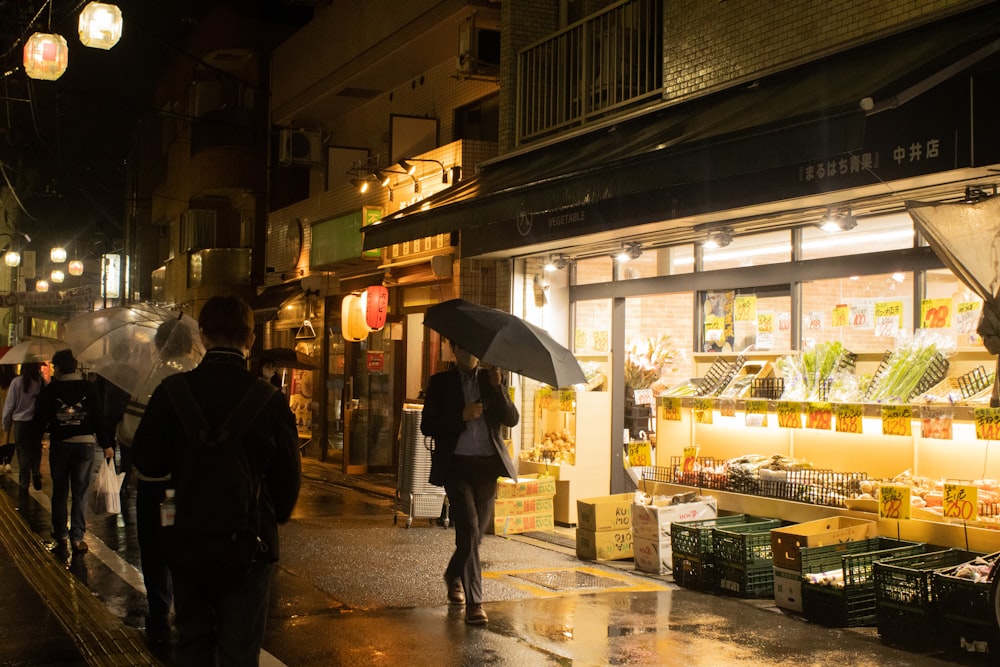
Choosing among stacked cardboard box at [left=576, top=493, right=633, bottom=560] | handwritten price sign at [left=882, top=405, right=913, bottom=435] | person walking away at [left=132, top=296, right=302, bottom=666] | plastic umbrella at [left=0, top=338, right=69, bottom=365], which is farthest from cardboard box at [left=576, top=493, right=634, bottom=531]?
plastic umbrella at [left=0, top=338, right=69, bottom=365]

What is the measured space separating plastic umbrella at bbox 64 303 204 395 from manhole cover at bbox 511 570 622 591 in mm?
3711

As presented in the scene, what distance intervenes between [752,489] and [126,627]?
18.6ft

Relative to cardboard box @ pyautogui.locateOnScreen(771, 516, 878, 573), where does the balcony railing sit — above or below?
above

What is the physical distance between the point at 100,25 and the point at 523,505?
8987 millimetres

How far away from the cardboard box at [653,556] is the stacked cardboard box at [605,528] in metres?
0.52

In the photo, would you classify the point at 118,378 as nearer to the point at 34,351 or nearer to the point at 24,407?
the point at 24,407

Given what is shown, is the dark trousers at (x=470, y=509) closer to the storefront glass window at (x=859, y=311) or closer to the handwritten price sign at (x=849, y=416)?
the handwritten price sign at (x=849, y=416)

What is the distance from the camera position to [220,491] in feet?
14.4

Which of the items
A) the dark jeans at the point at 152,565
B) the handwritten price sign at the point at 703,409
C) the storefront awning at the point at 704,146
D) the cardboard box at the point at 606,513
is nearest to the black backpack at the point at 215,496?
the dark jeans at the point at 152,565

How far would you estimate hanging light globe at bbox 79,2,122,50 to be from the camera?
46.5 feet

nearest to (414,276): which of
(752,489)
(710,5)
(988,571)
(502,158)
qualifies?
(502,158)

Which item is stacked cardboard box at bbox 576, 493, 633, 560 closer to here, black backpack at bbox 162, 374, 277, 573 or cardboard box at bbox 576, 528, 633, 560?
cardboard box at bbox 576, 528, 633, 560

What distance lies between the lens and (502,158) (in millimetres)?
14016

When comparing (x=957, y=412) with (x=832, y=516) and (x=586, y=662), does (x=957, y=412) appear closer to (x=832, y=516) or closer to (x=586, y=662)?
(x=832, y=516)
